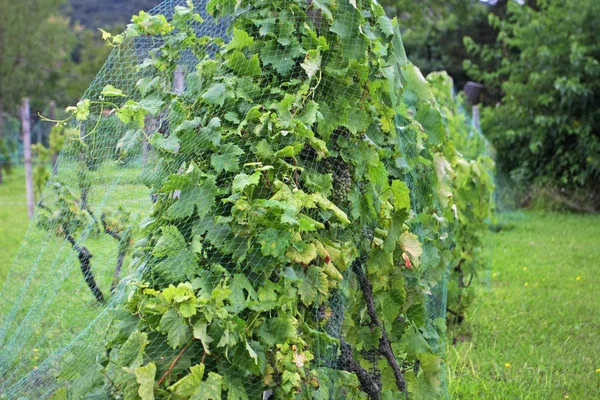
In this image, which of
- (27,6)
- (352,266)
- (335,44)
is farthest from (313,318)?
(27,6)

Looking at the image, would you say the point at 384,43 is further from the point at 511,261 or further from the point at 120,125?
the point at 511,261

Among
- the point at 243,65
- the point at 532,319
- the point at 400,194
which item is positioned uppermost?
the point at 243,65

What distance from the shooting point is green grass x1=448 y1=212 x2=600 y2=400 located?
11.9 feet

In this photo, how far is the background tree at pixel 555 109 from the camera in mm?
9469

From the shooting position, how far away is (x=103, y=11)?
42094 millimetres

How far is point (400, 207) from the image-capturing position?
249 cm

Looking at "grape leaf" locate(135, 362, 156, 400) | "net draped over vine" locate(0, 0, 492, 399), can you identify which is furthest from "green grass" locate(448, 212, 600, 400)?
"grape leaf" locate(135, 362, 156, 400)

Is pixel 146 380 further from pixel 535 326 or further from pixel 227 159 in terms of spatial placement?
pixel 535 326

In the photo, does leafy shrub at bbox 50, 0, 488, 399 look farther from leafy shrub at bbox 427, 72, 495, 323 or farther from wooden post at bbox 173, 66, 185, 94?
leafy shrub at bbox 427, 72, 495, 323

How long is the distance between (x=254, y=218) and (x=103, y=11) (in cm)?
4382

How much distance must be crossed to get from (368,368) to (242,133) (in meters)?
1.10

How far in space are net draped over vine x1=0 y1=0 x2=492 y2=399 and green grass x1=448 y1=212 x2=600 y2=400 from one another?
3.23ft

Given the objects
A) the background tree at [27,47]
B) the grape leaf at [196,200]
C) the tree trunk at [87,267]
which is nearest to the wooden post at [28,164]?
the tree trunk at [87,267]

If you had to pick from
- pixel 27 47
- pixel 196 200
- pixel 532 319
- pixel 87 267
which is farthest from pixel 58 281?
pixel 27 47
